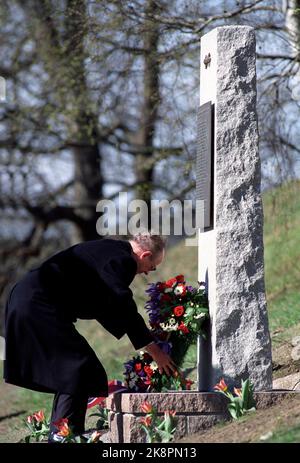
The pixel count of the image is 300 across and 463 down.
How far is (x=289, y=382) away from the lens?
7082 millimetres

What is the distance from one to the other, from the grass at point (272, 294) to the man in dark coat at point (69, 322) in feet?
9.06

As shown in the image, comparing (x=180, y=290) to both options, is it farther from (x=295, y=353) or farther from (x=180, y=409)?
(x=295, y=353)

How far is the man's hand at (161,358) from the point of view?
5910mm

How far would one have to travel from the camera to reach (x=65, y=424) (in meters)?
5.62

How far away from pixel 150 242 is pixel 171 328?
63 centimetres

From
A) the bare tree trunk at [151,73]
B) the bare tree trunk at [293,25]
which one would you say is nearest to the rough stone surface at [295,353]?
the bare tree trunk at [293,25]

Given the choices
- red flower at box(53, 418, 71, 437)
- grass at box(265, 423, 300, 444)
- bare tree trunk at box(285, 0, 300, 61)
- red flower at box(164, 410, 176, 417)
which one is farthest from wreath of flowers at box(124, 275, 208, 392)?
bare tree trunk at box(285, 0, 300, 61)

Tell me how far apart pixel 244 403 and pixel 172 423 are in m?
0.49

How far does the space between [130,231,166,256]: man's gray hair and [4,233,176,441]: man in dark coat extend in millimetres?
116

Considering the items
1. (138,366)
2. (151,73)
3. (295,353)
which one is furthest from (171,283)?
(151,73)

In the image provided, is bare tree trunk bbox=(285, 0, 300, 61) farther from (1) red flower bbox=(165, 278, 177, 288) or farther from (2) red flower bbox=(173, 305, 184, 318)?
(2) red flower bbox=(173, 305, 184, 318)
